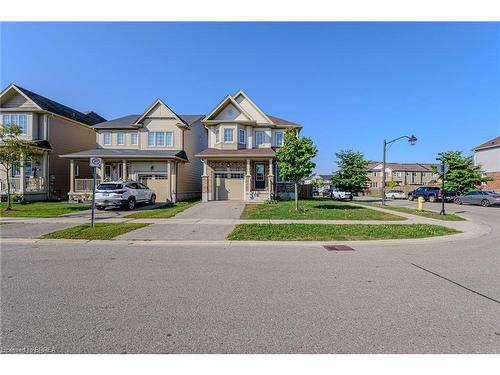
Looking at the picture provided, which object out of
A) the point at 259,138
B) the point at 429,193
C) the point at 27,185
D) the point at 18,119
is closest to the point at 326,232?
the point at 259,138

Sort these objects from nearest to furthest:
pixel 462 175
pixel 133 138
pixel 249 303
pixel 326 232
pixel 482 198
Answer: pixel 249 303
pixel 326 232
pixel 133 138
pixel 482 198
pixel 462 175

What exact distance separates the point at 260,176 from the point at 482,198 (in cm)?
2044

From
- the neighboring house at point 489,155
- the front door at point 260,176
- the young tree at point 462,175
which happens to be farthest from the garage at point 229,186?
the neighboring house at point 489,155

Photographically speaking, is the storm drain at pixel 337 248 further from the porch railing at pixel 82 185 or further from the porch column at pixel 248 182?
the porch railing at pixel 82 185

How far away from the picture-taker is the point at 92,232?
10531 millimetres

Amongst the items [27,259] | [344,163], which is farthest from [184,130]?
[27,259]

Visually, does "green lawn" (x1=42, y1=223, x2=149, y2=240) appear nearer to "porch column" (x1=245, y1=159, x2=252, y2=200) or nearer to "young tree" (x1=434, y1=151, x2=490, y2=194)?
"porch column" (x1=245, y1=159, x2=252, y2=200)

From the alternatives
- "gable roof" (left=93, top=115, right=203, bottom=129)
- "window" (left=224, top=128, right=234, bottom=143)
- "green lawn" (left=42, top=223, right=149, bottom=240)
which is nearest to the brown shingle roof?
"window" (left=224, top=128, right=234, bottom=143)

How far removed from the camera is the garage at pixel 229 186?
24.0 meters

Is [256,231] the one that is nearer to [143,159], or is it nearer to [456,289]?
[456,289]

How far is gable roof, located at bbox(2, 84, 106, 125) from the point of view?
80.2 ft

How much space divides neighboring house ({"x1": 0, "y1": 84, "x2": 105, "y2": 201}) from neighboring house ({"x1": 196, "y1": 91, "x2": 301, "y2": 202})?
13.4 m

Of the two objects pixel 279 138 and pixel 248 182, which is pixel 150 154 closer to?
pixel 248 182

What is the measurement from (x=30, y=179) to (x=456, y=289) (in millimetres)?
28595
